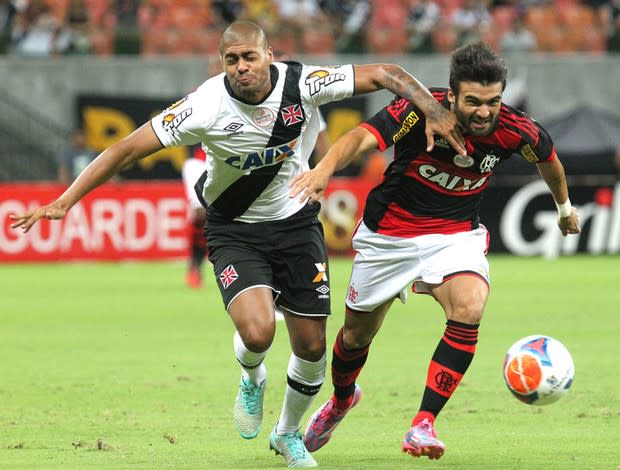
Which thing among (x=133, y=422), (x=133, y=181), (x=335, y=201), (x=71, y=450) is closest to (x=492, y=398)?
(x=133, y=422)

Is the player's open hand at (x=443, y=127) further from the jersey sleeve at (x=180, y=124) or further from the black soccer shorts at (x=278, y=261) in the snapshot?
the jersey sleeve at (x=180, y=124)

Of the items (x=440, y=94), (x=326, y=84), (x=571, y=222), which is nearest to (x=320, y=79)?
(x=326, y=84)

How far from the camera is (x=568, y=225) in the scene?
7.62 meters

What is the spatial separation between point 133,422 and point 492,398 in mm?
2533

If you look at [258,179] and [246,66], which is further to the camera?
[258,179]

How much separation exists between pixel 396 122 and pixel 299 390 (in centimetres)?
157

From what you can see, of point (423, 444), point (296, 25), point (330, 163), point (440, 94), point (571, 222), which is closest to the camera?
point (423, 444)

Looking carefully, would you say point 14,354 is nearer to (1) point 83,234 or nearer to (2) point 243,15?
(1) point 83,234

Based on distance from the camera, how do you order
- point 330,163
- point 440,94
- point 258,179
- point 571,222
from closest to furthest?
point 330,163 < point 440,94 < point 258,179 < point 571,222

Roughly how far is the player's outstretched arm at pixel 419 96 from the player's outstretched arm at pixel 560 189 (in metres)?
0.62

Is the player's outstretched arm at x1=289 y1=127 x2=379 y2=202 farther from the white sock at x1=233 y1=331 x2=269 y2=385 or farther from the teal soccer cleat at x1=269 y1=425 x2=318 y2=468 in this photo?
the teal soccer cleat at x1=269 y1=425 x2=318 y2=468

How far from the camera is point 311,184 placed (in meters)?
6.28

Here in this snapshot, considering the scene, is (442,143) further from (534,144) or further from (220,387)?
(220,387)

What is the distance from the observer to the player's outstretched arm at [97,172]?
21.7 ft
